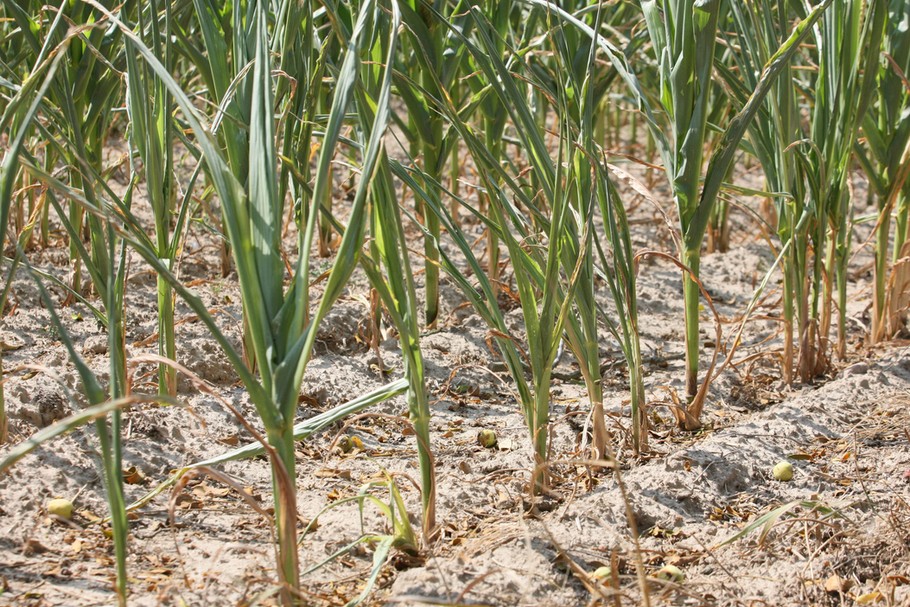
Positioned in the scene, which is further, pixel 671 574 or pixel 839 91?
pixel 839 91

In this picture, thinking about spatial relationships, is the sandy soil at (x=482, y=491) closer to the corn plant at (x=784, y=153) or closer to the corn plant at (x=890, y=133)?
the corn plant at (x=784, y=153)

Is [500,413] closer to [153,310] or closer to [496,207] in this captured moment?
[496,207]

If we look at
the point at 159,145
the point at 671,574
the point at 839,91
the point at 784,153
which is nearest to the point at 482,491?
the point at 671,574

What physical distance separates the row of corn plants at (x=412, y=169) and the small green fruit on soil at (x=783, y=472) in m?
0.23

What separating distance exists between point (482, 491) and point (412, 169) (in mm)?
528

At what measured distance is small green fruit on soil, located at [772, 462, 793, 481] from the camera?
1.62 metres

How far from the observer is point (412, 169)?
148 centimetres

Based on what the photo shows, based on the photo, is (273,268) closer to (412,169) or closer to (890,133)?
(412,169)

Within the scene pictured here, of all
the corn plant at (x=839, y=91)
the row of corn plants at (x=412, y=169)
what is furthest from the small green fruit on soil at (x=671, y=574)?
the corn plant at (x=839, y=91)

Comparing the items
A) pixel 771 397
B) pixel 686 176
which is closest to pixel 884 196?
pixel 771 397

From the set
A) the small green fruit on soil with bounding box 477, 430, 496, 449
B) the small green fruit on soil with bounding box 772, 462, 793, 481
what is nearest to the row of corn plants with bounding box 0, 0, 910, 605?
the small green fruit on soil with bounding box 477, 430, 496, 449

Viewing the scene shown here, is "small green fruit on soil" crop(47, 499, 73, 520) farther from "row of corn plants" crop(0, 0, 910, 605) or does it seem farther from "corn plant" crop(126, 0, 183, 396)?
"corn plant" crop(126, 0, 183, 396)

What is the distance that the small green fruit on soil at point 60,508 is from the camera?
1.37 meters

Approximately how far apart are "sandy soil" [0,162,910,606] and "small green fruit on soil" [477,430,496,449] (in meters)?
0.02
